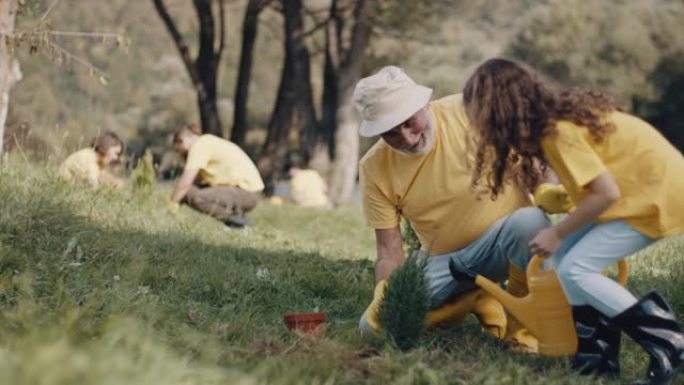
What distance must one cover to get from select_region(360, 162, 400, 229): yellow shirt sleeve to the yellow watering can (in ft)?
2.40

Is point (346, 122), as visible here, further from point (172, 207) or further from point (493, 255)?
point (493, 255)

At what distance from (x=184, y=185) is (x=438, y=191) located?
20.4 ft

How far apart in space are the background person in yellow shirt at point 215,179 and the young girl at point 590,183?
688 centimetres

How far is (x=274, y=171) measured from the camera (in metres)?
21.1

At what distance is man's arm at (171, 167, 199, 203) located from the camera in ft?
35.4

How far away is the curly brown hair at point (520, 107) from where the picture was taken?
13.6 feet

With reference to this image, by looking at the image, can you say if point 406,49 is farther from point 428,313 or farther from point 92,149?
point 428,313

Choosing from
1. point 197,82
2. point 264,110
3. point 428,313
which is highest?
point 428,313

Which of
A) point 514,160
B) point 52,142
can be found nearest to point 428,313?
point 514,160

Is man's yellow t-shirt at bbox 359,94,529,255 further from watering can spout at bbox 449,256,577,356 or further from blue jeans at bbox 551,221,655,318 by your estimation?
blue jeans at bbox 551,221,655,318

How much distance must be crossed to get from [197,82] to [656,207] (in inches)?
676

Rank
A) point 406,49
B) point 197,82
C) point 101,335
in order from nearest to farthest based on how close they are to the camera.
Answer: point 101,335
point 197,82
point 406,49

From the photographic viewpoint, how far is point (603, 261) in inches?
166

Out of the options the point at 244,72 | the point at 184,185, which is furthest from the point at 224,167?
the point at 244,72
